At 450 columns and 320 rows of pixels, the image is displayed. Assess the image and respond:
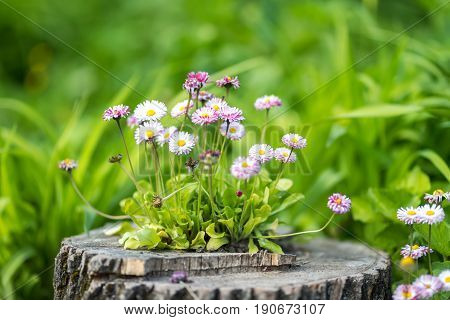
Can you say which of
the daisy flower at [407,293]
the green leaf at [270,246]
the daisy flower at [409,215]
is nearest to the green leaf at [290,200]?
the green leaf at [270,246]

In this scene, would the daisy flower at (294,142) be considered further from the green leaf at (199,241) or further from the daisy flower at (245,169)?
the green leaf at (199,241)

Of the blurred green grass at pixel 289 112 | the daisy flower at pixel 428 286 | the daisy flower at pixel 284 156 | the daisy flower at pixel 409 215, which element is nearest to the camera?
the daisy flower at pixel 428 286

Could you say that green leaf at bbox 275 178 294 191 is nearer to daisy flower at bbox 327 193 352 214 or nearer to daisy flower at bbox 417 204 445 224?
daisy flower at bbox 327 193 352 214

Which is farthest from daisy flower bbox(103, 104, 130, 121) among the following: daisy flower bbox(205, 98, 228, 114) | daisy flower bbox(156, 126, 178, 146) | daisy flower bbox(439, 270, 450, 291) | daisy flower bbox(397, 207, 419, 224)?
daisy flower bbox(439, 270, 450, 291)

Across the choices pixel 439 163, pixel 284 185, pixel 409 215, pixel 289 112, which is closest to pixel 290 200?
pixel 284 185

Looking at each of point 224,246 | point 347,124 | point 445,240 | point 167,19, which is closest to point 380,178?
point 347,124

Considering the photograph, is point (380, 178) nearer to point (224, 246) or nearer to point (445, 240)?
point (445, 240)

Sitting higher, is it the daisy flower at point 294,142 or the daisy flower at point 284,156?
the daisy flower at point 294,142
